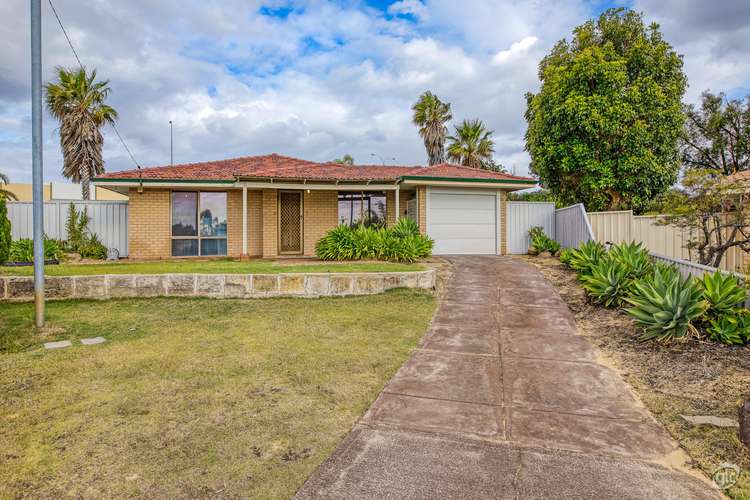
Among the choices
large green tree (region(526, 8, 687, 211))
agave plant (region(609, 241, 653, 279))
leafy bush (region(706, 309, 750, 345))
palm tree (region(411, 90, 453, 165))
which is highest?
palm tree (region(411, 90, 453, 165))

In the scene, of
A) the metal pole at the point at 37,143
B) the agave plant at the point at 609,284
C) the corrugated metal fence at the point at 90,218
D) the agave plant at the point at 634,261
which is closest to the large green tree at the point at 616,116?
the agave plant at the point at 634,261

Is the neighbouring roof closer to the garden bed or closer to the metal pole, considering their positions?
the metal pole

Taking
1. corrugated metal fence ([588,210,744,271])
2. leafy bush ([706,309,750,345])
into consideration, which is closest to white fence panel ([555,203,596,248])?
corrugated metal fence ([588,210,744,271])

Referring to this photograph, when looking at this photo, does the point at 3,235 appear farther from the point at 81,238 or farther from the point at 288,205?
the point at 288,205

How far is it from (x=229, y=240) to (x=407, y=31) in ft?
30.5

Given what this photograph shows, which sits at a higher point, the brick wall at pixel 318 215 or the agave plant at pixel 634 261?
the brick wall at pixel 318 215

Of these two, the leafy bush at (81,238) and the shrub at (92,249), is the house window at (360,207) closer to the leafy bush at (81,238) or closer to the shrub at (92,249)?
the shrub at (92,249)

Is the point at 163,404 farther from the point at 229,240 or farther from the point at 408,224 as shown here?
the point at 229,240

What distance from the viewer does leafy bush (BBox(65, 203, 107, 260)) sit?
14273 millimetres

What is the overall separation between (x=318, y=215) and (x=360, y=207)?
1.53 meters

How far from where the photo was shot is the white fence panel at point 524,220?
52.6ft

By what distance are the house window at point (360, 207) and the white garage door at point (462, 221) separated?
192 centimetres

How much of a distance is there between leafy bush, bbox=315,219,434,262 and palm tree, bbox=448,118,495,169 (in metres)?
17.1

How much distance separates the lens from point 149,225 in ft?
45.7
